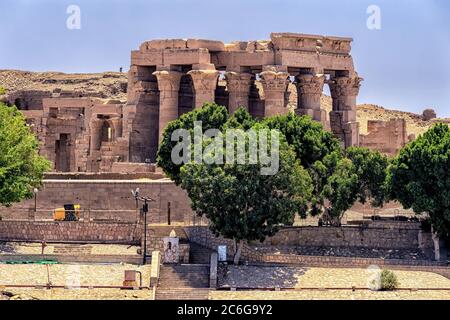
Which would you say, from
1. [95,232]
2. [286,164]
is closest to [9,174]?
[95,232]

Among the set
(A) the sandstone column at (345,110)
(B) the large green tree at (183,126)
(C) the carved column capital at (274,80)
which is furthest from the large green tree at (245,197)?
(A) the sandstone column at (345,110)

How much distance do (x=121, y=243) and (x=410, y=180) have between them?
14.1m

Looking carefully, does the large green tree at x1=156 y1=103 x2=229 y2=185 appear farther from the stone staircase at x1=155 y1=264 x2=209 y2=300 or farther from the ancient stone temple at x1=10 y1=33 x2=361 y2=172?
the stone staircase at x1=155 y1=264 x2=209 y2=300

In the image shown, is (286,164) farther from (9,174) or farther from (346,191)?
(9,174)

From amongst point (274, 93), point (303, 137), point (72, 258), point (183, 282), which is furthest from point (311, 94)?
point (72, 258)

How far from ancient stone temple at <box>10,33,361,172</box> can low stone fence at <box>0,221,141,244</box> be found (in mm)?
11017

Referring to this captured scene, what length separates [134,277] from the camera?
46.5 metres

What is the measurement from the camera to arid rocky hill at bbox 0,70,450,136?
9584cm

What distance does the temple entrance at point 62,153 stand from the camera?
267 ft

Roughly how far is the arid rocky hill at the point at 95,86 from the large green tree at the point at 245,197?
43.7m

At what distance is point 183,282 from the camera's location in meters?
47.8

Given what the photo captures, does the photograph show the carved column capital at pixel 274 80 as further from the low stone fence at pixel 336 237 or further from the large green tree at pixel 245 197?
the large green tree at pixel 245 197

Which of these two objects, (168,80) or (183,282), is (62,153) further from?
(183,282)

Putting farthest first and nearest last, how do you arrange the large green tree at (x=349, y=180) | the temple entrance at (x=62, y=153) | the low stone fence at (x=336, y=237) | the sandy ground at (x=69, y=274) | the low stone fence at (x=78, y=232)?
the temple entrance at (x=62, y=153), the large green tree at (x=349, y=180), the low stone fence at (x=78, y=232), the low stone fence at (x=336, y=237), the sandy ground at (x=69, y=274)
